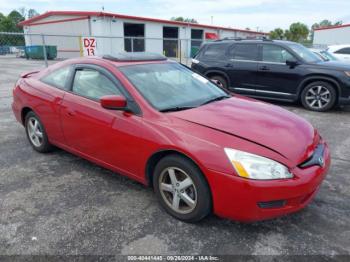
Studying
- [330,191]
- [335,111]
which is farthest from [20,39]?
[330,191]

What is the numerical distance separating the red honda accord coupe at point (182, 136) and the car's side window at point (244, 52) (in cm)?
448

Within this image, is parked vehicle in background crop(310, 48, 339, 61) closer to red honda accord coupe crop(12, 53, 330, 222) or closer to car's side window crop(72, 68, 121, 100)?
red honda accord coupe crop(12, 53, 330, 222)

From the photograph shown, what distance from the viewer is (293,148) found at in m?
2.63

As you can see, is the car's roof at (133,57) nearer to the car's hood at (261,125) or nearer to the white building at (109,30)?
the car's hood at (261,125)

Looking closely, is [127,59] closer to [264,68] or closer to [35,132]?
[35,132]

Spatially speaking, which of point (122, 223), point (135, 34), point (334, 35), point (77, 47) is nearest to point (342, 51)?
point (122, 223)

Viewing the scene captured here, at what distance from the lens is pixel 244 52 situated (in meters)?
8.16

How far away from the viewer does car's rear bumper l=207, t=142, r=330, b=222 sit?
2350mm

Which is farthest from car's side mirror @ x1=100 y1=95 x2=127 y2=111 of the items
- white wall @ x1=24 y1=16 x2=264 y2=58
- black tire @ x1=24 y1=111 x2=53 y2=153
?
white wall @ x1=24 y1=16 x2=264 y2=58

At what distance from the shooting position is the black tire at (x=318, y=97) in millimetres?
7135

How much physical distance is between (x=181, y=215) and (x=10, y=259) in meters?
1.44

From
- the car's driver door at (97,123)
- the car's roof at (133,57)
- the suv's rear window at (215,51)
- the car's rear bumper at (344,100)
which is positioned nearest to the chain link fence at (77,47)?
the suv's rear window at (215,51)

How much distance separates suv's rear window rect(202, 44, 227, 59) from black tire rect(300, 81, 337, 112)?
2.47 meters

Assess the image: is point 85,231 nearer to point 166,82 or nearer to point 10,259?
point 10,259
